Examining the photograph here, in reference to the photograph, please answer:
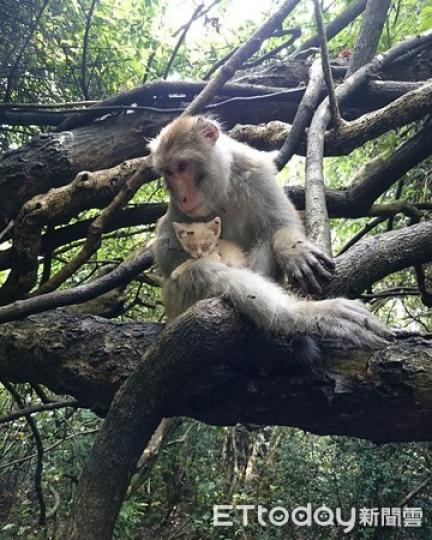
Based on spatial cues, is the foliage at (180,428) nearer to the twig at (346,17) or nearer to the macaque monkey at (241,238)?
the twig at (346,17)

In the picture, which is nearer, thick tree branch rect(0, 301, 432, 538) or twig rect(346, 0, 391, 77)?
thick tree branch rect(0, 301, 432, 538)

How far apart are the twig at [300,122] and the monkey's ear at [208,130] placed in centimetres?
48

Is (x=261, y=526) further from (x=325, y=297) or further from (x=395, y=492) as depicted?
(x=325, y=297)

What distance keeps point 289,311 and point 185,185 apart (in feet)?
2.78

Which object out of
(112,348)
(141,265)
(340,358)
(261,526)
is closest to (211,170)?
(141,265)

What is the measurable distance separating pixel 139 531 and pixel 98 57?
4.74 meters

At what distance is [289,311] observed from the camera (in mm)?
1998

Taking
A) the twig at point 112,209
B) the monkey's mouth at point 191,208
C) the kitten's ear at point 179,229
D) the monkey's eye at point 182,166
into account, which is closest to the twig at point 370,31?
the twig at point 112,209

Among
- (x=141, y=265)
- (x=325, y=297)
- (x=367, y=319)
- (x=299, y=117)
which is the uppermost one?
(x=299, y=117)

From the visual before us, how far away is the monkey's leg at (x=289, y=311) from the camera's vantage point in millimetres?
1897

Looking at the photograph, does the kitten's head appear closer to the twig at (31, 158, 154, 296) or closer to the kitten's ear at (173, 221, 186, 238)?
the kitten's ear at (173, 221, 186, 238)

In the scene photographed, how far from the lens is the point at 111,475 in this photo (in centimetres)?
144

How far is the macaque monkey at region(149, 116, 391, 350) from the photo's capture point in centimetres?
197

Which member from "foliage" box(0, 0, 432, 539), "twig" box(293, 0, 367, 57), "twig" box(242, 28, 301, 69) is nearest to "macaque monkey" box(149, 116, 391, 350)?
"foliage" box(0, 0, 432, 539)
